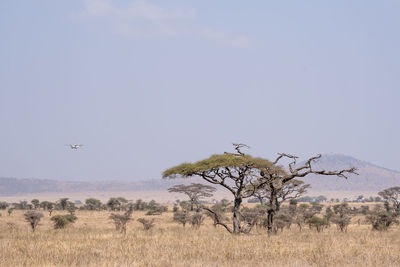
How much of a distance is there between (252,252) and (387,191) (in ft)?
240

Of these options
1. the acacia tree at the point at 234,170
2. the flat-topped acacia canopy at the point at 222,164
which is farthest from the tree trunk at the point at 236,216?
the flat-topped acacia canopy at the point at 222,164

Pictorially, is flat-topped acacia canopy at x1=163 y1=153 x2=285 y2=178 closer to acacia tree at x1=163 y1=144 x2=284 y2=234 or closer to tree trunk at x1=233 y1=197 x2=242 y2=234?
acacia tree at x1=163 y1=144 x2=284 y2=234

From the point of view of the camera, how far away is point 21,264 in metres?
11.6

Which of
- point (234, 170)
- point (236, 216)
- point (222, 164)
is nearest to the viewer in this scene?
point (222, 164)

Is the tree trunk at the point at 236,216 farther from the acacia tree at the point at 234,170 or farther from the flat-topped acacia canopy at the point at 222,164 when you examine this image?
the flat-topped acacia canopy at the point at 222,164

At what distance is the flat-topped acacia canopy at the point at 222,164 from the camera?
977 inches

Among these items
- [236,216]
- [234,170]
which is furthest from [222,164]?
[236,216]

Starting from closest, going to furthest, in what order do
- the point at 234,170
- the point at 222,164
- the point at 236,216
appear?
1. the point at 222,164
2. the point at 236,216
3. the point at 234,170

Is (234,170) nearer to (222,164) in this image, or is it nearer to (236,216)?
(222,164)

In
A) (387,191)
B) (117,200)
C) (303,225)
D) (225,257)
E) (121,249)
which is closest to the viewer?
(225,257)

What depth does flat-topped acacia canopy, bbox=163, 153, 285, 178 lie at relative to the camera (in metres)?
24.8

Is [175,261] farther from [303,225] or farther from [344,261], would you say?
[303,225]

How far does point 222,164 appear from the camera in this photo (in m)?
24.9

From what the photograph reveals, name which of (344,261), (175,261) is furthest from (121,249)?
(344,261)
